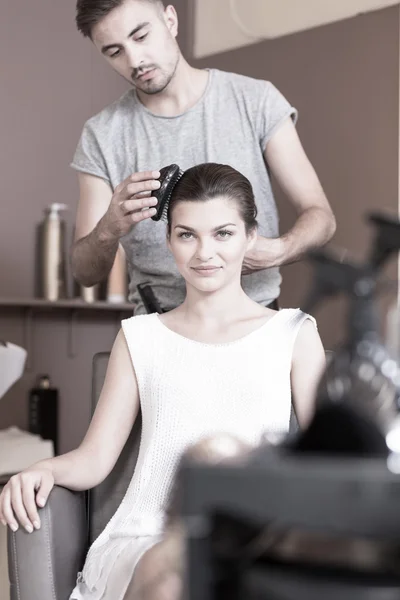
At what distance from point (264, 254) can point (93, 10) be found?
0.63 m

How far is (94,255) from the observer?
71.1 inches

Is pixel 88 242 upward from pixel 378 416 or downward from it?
upward

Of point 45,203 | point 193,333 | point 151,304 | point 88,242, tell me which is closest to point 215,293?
point 193,333

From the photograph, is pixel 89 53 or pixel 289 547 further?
pixel 89 53

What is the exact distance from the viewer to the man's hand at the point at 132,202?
155 centimetres

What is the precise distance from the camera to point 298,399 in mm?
1554

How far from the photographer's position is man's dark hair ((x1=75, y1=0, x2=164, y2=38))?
5.69 feet

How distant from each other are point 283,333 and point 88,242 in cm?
49

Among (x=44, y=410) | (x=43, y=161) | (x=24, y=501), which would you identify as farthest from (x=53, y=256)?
(x=24, y=501)

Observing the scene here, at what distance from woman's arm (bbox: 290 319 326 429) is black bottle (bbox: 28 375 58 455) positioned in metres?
1.54

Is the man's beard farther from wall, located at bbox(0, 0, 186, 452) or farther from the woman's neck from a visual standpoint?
wall, located at bbox(0, 0, 186, 452)

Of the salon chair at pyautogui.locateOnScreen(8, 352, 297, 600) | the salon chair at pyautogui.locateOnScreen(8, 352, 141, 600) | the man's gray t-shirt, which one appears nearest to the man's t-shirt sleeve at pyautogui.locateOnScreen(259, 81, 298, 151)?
the man's gray t-shirt

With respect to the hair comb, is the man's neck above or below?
above

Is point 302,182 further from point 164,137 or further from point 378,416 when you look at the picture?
point 378,416
